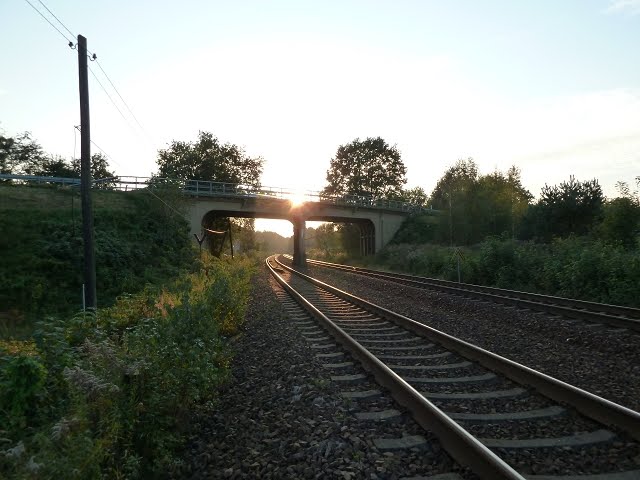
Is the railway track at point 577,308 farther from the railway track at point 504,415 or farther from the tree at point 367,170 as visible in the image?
the tree at point 367,170

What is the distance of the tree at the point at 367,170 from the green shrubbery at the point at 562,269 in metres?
54.5

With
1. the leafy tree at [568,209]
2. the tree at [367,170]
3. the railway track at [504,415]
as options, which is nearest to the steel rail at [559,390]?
the railway track at [504,415]

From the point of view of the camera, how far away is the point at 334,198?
45906mm

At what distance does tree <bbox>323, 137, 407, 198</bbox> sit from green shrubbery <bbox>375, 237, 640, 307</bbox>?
54.5 meters

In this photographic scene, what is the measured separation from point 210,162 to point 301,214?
85.9 feet

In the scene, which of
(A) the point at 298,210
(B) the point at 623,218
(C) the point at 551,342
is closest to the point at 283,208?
(A) the point at 298,210

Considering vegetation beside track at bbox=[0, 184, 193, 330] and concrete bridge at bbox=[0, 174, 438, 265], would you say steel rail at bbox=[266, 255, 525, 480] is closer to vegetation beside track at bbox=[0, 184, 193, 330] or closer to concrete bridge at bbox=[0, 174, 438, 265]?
vegetation beside track at bbox=[0, 184, 193, 330]

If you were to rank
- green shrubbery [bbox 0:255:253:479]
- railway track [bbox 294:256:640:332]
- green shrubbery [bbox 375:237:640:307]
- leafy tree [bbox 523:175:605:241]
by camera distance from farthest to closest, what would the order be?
leafy tree [bbox 523:175:605:241]
green shrubbery [bbox 375:237:640:307]
railway track [bbox 294:256:640:332]
green shrubbery [bbox 0:255:253:479]

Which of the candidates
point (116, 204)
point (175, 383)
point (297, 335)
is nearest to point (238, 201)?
point (116, 204)

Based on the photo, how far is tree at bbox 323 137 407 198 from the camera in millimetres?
83312

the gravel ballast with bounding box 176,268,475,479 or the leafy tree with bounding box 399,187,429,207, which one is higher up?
the leafy tree with bounding box 399,187,429,207

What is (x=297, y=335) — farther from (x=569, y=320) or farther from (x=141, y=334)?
(x=569, y=320)

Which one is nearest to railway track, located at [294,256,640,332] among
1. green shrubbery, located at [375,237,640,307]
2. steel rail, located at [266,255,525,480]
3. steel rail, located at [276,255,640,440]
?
green shrubbery, located at [375,237,640,307]

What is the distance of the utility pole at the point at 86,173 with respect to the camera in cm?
1259
